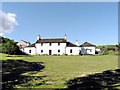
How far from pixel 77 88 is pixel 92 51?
1758 inches

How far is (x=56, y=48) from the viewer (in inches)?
1818

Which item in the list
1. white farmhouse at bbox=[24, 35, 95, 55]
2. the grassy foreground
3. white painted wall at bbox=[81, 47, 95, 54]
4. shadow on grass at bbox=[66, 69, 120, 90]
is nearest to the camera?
shadow on grass at bbox=[66, 69, 120, 90]

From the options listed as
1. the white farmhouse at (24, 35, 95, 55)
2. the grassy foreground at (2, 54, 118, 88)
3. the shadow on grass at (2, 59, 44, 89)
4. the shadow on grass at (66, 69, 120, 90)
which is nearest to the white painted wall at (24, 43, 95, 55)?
the white farmhouse at (24, 35, 95, 55)

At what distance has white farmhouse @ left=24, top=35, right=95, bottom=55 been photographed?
45.7m

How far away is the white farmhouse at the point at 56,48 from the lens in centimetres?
4572

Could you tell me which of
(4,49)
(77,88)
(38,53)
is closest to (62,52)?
(38,53)

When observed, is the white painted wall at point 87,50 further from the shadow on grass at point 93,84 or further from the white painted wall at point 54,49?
the shadow on grass at point 93,84

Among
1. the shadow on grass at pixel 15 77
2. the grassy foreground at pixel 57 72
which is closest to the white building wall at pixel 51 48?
the grassy foreground at pixel 57 72

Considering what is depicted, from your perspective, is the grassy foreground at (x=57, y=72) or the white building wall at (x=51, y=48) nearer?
the grassy foreground at (x=57, y=72)

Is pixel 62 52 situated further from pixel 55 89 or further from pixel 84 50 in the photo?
pixel 55 89

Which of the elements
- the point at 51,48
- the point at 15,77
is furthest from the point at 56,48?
the point at 15,77

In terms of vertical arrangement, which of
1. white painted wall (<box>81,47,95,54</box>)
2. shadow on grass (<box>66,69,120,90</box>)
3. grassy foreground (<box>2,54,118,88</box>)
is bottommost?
grassy foreground (<box>2,54,118,88</box>)

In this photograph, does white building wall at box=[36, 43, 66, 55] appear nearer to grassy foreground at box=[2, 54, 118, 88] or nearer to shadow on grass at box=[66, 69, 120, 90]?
grassy foreground at box=[2, 54, 118, 88]

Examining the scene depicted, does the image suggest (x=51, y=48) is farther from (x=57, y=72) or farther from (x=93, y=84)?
(x=93, y=84)
